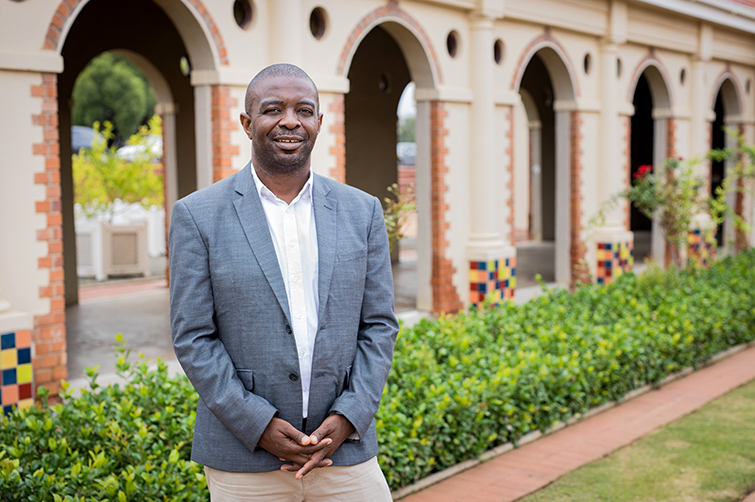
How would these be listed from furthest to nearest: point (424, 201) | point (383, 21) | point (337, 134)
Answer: point (424, 201) < point (383, 21) < point (337, 134)

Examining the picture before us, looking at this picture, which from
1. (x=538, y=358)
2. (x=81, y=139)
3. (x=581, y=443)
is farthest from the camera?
(x=81, y=139)

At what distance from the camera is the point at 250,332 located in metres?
2.20

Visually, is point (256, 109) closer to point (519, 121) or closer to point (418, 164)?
point (418, 164)

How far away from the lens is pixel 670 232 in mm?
9367

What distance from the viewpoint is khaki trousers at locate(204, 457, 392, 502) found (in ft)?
7.19

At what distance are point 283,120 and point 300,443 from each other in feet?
2.90

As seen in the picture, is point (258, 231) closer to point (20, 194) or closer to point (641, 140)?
point (20, 194)

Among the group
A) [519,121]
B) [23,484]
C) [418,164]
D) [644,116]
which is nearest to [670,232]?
[418,164]

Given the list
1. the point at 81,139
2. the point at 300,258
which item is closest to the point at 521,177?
the point at 81,139

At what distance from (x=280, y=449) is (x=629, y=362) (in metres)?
4.71

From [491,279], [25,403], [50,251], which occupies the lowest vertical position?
[25,403]

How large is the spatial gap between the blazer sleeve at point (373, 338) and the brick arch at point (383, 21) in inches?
188

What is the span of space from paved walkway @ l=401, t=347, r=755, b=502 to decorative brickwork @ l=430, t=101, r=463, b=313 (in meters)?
2.38

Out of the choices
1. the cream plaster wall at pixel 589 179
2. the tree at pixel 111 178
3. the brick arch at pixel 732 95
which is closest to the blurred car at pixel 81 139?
the tree at pixel 111 178
